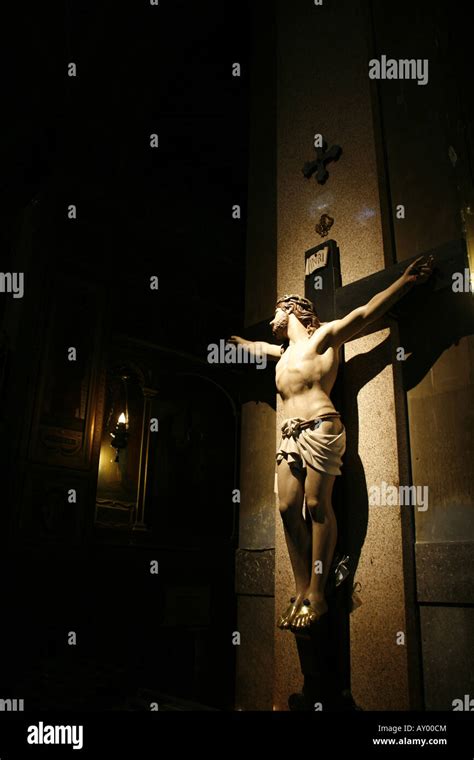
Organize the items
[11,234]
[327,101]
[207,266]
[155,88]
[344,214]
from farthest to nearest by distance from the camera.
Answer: [207,266], [11,234], [155,88], [327,101], [344,214]

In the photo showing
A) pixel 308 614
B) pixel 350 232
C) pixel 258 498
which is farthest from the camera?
pixel 258 498

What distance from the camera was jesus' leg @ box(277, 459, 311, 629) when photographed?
9.36ft

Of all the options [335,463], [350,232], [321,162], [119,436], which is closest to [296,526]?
[335,463]

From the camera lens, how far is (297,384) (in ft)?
10.0

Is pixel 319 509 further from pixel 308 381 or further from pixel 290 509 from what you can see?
pixel 308 381

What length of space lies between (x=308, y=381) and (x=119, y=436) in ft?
20.2

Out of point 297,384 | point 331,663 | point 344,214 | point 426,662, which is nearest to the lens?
point 426,662

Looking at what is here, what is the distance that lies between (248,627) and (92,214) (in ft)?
23.2

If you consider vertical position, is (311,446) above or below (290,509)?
above

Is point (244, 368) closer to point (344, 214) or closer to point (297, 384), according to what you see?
point (297, 384)

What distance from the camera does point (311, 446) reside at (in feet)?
9.34

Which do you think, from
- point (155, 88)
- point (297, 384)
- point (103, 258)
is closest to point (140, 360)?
point (103, 258)

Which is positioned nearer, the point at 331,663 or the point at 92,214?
the point at 331,663

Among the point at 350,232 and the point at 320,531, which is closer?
the point at 320,531
